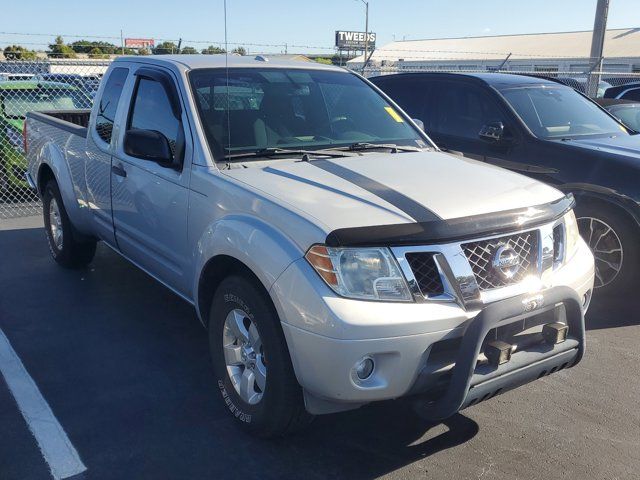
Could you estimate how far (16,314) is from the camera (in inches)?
202

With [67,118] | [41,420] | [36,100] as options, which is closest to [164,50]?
[36,100]

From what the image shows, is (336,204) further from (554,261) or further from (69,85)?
(69,85)

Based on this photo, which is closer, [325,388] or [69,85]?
[325,388]

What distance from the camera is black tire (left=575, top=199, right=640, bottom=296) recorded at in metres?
5.25

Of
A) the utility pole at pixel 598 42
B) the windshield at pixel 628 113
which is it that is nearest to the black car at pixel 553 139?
the windshield at pixel 628 113

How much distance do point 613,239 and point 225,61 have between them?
11.1 feet

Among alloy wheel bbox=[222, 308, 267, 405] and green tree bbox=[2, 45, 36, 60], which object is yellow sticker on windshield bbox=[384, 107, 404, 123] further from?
green tree bbox=[2, 45, 36, 60]

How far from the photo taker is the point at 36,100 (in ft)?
31.9

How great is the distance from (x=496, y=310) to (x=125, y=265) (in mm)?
4441

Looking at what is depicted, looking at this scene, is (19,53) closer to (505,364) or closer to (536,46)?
(505,364)

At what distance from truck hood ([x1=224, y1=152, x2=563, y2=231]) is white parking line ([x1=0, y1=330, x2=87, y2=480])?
1618 millimetres

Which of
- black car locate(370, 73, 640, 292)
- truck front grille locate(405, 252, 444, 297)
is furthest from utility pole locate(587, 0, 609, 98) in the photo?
truck front grille locate(405, 252, 444, 297)

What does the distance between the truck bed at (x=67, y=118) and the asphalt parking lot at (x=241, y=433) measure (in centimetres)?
161

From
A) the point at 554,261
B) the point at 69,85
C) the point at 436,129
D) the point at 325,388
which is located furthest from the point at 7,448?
the point at 69,85
